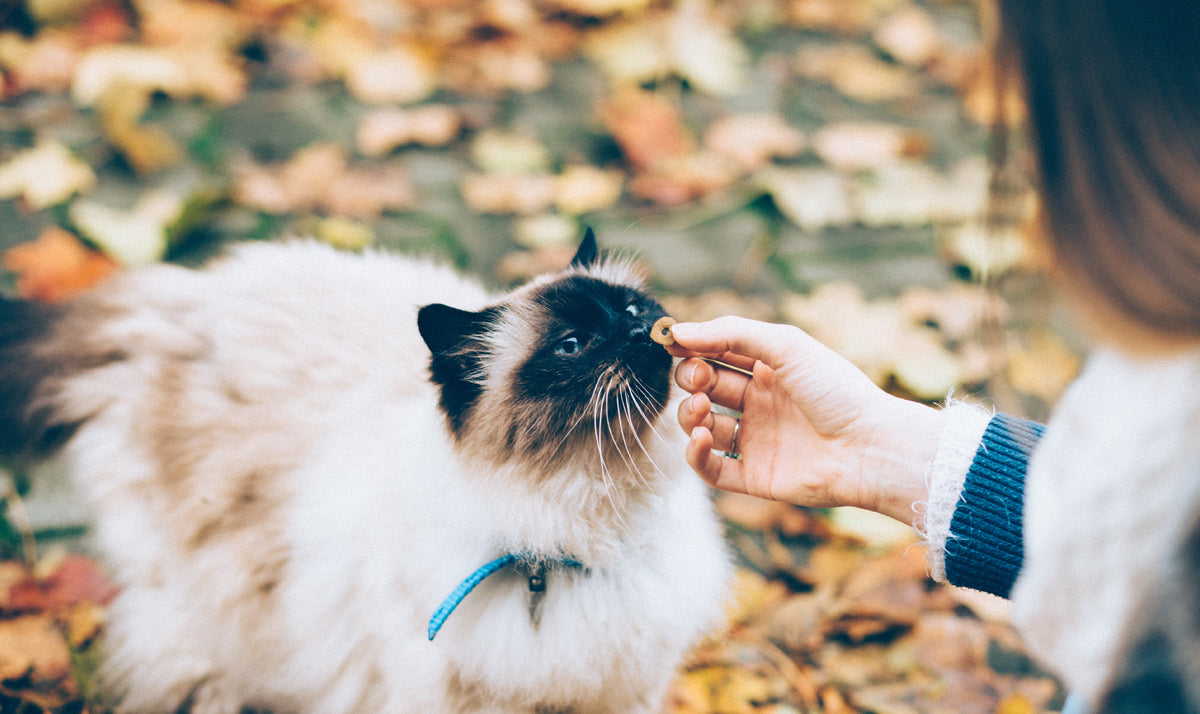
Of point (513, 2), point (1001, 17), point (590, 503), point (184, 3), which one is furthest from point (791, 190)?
point (184, 3)

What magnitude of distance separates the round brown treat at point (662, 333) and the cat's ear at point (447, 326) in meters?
0.32

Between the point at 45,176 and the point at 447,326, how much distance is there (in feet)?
7.34

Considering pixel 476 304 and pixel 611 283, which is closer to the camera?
pixel 611 283

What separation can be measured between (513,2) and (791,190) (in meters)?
1.67

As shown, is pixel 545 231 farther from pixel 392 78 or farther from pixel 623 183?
pixel 392 78

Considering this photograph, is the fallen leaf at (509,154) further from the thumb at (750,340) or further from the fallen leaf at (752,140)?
the thumb at (750,340)

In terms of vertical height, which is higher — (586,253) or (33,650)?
(586,253)

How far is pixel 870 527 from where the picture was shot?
2168 millimetres

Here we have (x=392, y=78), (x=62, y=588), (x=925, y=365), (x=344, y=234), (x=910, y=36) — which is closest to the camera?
(x=62, y=588)

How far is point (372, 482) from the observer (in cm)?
163

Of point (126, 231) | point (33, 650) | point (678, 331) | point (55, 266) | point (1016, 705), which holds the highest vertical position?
point (678, 331)

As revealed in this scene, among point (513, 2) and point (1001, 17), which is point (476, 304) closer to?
point (1001, 17)

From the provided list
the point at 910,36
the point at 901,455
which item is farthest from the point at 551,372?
the point at 910,36

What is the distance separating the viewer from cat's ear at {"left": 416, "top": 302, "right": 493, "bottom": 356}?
1443 mm
